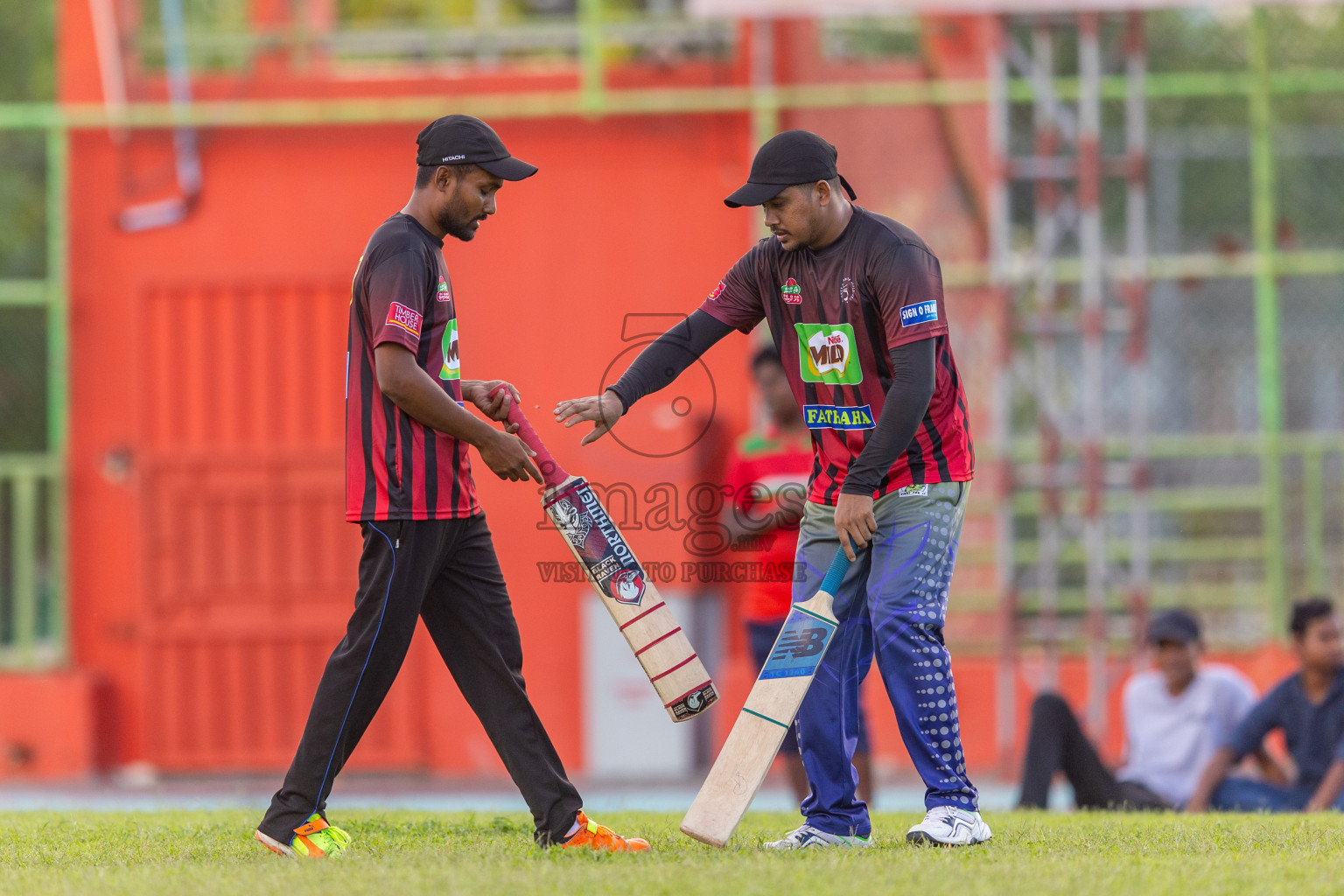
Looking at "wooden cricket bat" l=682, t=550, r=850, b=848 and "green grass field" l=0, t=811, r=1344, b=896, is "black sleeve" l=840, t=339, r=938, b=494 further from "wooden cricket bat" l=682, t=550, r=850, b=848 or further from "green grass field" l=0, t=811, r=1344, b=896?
"green grass field" l=0, t=811, r=1344, b=896

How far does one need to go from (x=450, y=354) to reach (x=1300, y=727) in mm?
4599

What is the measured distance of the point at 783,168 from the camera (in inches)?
174

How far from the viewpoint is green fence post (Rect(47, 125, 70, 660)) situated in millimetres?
10062

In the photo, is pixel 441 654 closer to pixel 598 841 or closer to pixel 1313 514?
pixel 598 841

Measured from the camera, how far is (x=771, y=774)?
32.9 feet

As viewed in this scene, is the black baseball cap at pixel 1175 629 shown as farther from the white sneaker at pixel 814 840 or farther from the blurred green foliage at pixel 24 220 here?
the blurred green foliage at pixel 24 220


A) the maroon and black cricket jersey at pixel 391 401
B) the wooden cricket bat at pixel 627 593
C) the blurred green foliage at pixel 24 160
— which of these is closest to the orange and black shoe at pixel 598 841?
the wooden cricket bat at pixel 627 593

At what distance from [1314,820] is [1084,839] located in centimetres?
117

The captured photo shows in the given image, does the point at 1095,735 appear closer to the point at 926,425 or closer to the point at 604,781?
the point at 604,781

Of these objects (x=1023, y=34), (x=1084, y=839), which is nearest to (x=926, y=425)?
(x=1084, y=839)

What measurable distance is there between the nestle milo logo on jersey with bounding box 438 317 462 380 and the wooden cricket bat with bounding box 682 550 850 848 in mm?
1277

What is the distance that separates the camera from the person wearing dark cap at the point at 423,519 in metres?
4.30

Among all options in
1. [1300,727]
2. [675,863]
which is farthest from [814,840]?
[1300,727]

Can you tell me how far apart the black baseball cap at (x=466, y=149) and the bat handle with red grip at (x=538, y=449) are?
688mm
